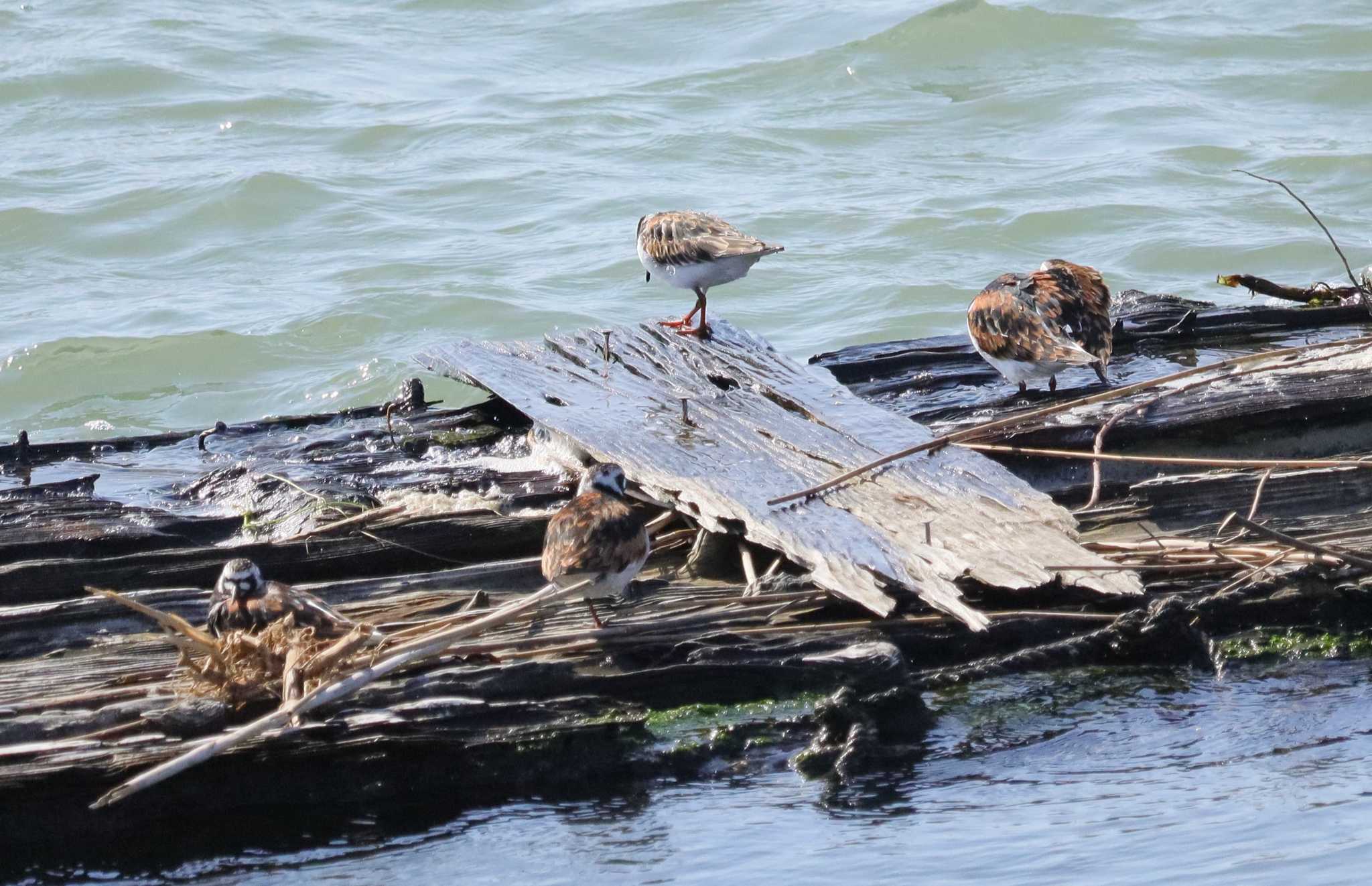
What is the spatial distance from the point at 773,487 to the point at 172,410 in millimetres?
7590

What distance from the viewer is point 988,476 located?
5.70 metres

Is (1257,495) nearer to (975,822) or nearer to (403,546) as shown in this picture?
(975,822)

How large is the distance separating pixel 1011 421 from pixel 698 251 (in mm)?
2689

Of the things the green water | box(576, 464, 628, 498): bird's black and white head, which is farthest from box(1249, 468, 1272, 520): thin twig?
the green water

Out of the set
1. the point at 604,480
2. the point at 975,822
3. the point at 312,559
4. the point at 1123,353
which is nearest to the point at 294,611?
the point at 312,559

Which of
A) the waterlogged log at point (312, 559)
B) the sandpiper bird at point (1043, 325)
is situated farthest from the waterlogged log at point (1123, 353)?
the waterlogged log at point (312, 559)

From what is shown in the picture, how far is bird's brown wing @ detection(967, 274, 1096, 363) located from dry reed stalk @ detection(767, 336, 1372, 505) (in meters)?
0.39

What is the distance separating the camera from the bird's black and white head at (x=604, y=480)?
5320mm

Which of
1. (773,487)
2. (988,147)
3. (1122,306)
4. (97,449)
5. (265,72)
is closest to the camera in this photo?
(773,487)

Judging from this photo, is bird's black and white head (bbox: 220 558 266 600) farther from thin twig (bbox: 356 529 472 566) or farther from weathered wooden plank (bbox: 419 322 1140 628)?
weathered wooden plank (bbox: 419 322 1140 628)

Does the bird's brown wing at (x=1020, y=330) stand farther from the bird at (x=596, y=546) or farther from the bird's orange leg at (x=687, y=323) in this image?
the bird at (x=596, y=546)

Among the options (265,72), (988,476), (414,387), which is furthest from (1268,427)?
(265,72)

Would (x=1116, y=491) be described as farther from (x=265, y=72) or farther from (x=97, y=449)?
(x=265, y=72)

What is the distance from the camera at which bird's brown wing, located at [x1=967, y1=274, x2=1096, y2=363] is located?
6777 mm
